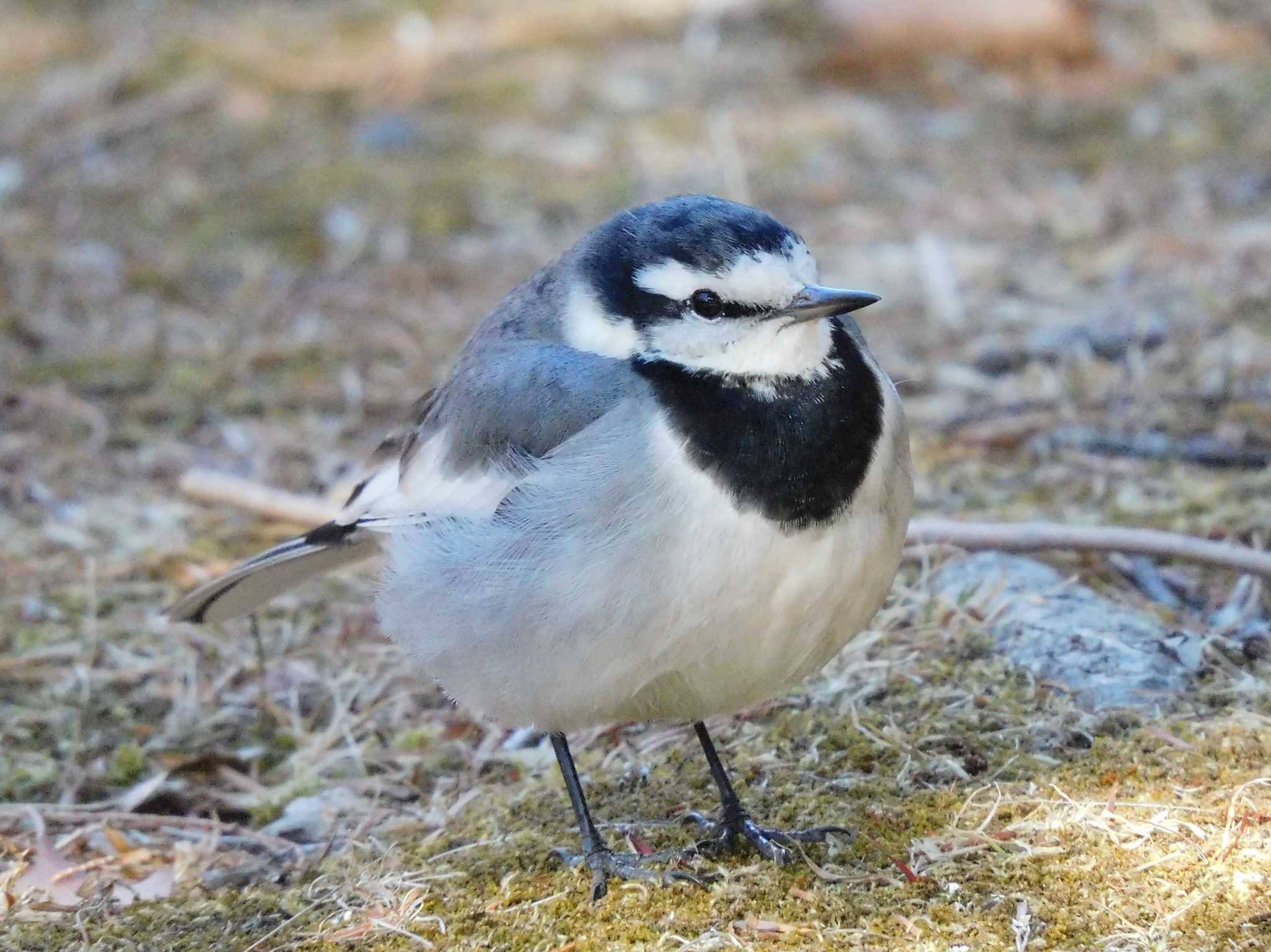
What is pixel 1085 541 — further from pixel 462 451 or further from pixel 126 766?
pixel 126 766

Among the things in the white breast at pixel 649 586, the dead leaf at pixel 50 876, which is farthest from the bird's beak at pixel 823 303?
the dead leaf at pixel 50 876

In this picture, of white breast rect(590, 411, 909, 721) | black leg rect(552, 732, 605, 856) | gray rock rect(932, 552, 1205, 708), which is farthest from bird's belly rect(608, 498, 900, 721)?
gray rock rect(932, 552, 1205, 708)

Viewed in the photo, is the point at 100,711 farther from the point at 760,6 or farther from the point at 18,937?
the point at 760,6

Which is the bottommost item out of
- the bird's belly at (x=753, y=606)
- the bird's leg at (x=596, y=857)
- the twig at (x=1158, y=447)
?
the bird's leg at (x=596, y=857)

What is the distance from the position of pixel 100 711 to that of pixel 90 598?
533mm

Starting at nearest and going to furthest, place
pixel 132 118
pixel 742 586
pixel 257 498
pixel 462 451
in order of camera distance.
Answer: pixel 742 586, pixel 462 451, pixel 257 498, pixel 132 118

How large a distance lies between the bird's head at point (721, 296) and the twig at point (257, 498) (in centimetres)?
207

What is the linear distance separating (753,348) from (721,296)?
130mm

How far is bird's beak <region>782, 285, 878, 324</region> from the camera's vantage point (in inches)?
119

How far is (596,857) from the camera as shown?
→ 3223 millimetres

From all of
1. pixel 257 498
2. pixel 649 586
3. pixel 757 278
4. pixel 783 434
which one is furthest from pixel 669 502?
pixel 257 498

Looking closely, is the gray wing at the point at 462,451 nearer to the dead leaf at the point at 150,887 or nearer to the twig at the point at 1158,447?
the dead leaf at the point at 150,887

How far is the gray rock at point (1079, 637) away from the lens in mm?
3623

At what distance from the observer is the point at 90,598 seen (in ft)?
15.7
